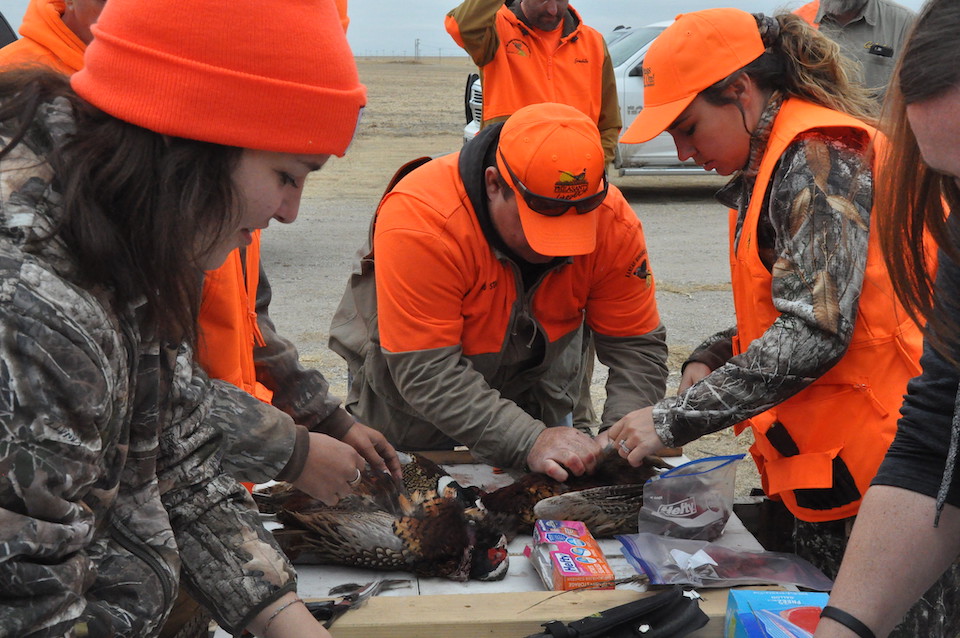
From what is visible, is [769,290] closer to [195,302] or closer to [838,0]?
[195,302]

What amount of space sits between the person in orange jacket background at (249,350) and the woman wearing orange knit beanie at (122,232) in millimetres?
537

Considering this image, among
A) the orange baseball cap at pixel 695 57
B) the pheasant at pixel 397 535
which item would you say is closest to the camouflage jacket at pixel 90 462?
the pheasant at pixel 397 535

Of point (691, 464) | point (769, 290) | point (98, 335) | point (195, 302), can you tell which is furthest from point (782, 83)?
point (98, 335)

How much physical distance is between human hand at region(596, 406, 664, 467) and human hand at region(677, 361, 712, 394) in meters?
0.32

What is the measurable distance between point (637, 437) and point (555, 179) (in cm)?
76

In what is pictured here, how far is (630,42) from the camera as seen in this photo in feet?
37.2

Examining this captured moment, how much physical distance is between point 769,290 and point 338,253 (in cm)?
675

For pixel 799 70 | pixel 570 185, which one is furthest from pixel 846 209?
pixel 570 185

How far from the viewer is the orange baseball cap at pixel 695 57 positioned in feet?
8.26

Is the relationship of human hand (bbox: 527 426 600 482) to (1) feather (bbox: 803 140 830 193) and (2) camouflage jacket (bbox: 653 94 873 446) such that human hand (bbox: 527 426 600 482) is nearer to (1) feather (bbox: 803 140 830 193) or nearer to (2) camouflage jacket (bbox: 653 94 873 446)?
(2) camouflage jacket (bbox: 653 94 873 446)

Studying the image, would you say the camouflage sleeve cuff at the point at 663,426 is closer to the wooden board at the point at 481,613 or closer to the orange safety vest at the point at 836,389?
the orange safety vest at the point at 836,389

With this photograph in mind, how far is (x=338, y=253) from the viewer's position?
350 inches

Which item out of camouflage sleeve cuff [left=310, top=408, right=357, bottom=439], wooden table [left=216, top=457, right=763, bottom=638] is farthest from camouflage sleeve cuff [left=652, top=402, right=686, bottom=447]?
camouflage sleeve cuff [left=310, top=408, right=357, bottom=439]

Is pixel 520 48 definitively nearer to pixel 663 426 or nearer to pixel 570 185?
pixel 570 185
